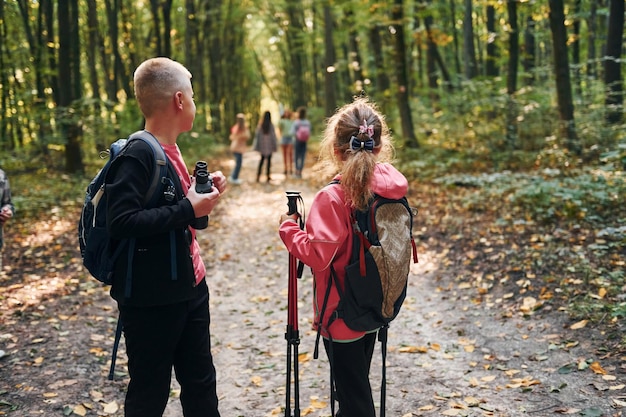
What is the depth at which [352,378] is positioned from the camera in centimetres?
304

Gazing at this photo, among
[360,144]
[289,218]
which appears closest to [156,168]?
[289,218]

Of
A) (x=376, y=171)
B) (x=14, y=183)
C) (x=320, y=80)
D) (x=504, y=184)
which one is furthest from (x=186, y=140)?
(x=320, y=80)

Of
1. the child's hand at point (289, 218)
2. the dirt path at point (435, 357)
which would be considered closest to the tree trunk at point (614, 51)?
the dirt path at point (435, 357)

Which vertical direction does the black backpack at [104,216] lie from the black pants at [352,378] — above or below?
above

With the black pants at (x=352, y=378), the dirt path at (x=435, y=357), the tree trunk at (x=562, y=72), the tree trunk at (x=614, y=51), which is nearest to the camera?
the black pants at (x=352, y=378)

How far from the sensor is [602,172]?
8578 mm

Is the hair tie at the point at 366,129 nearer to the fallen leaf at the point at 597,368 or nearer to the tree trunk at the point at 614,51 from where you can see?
the fallen leaf at the point at 597,368

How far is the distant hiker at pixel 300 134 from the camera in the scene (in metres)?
16.8

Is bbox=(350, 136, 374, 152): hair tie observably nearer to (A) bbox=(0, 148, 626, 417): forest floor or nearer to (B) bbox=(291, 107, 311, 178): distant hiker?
(A) bbox=(0, 148, 626, 417): forest floor

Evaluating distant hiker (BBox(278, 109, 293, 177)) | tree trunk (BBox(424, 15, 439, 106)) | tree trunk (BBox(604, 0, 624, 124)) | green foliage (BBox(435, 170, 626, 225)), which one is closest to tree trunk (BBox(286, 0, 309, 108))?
tree trunk (BBox(424, 15, 439, 106))

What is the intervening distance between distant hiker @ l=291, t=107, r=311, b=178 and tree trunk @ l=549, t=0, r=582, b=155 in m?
7.66

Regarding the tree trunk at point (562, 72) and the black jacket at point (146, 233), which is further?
the tree trunk at point (562, 72)

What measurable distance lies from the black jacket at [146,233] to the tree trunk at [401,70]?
12.6 meters

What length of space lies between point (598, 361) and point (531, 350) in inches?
23.5
